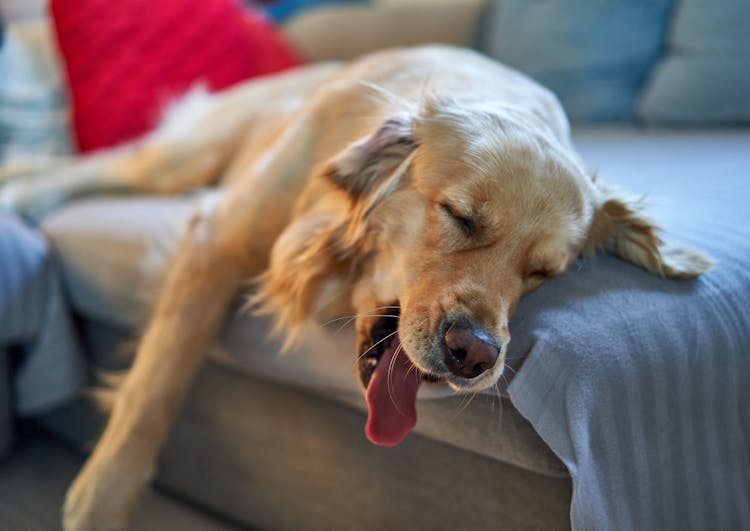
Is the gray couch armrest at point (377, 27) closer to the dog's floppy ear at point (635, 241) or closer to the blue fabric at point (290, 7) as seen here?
the blue fabric at point (290, 7)

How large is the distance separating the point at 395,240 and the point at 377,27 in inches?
74.9

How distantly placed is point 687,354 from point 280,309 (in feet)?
2.49

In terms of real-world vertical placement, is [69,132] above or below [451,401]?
below

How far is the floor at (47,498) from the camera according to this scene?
4.98 feet

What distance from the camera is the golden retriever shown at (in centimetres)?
105

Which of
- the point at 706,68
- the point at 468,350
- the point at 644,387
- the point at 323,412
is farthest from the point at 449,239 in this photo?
the point at 706,68

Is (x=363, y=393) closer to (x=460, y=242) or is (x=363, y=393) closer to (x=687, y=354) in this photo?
(x=460, y=242)

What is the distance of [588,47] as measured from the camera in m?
2.33

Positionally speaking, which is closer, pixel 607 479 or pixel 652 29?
pixel 607 479

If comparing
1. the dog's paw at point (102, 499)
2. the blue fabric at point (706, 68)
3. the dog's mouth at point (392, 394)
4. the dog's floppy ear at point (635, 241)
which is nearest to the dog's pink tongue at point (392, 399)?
the dog's mouth at point (392, 394)

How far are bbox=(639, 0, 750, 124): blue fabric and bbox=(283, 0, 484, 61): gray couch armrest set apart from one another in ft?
2.54

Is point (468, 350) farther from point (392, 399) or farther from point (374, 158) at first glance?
point (374, 158)

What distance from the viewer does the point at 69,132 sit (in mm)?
2482

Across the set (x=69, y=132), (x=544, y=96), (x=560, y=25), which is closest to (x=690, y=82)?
(x=560, y=25)
